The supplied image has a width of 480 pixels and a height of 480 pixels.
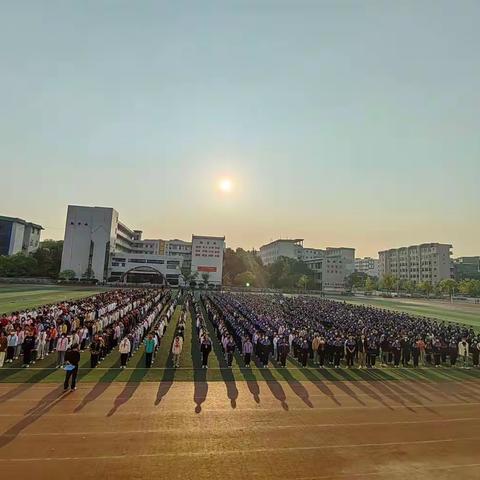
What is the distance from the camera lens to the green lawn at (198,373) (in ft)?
44.4

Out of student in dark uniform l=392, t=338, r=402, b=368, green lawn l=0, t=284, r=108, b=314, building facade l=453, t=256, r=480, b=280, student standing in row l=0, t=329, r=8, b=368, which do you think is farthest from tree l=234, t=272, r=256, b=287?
student standing in row l=0, t=329, r=8, b=368

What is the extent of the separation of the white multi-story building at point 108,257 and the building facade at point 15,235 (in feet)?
43.8

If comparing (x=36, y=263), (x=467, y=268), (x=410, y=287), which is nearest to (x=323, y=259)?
(x=410, y=287)

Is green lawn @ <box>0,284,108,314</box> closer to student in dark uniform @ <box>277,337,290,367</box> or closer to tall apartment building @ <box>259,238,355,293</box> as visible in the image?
student in dark uniform @ <box>277,337,290,367</box>

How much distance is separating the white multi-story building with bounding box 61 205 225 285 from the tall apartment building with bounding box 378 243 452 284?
7217 centimetres

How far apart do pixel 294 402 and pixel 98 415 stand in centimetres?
566

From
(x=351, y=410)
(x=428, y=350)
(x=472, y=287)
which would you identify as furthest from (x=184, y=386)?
(x=472, y=287)

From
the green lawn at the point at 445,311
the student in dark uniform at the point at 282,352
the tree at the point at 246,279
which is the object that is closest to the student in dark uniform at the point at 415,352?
the student in dark uniform at the point at 282,352

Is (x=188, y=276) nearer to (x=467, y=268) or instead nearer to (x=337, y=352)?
(x=337, y=352)

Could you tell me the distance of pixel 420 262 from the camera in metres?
132

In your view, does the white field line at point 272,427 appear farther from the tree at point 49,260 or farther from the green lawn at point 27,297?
the tree at point 49,260

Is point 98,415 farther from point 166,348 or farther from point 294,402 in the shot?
point 166,348

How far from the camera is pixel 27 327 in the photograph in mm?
16047

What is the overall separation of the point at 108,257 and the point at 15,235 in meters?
24.0
